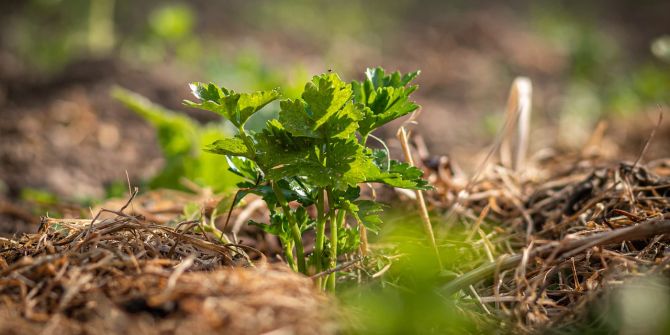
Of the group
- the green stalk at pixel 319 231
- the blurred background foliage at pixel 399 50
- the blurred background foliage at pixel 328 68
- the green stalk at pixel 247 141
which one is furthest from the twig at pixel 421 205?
the blurred background foliage at pixel 399 50

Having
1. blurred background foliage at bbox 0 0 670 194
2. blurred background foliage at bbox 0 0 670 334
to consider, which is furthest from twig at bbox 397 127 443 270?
blurred background foliage at bbox 0 0 670 194

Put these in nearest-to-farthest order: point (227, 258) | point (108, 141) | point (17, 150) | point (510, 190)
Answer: point (227, 258) → point (510, 190) → point (17, 150) → point (108, 141)

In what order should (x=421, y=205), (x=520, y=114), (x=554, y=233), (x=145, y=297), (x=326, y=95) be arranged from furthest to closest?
(x=520, y=114) < (x=554, y=233) < (x=421, y=205) < (x=326, y=95) < (x=145, y=297)

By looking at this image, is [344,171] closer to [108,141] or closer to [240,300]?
[240,300]

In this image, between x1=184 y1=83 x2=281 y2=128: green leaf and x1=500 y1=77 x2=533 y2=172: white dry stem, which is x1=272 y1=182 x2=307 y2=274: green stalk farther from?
x1=500 y1=77 x2=533 y2=172: white dry stem

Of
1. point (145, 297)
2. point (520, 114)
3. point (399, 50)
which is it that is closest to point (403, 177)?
point (145, 297)

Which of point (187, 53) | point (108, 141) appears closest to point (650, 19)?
point (187, 53)

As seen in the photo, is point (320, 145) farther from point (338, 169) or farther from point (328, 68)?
point (328, 68)
